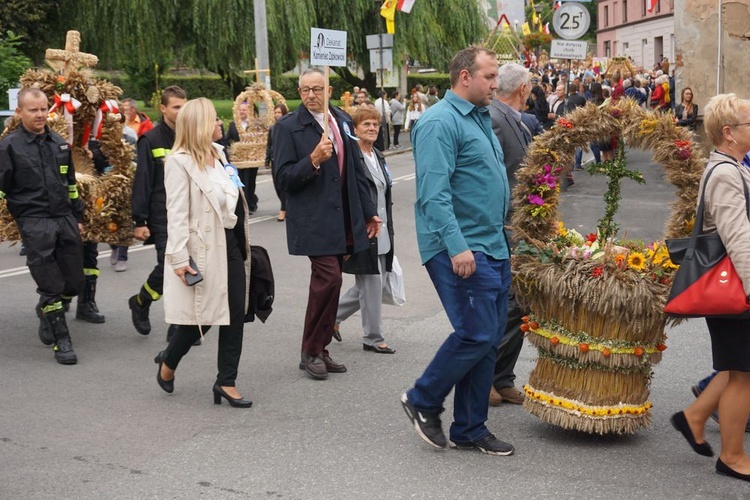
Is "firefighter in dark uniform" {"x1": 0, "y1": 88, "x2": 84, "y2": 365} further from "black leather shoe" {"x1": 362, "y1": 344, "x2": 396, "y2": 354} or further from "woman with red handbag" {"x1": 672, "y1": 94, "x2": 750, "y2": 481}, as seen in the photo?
"woman with red handbag" {"x1": 672, "y1": 94, "x2": 750, "y2": 481}

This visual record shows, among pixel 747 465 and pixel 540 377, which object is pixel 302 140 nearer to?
pixel 540 377

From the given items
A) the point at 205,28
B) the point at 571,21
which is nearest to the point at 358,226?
the point at 571,21

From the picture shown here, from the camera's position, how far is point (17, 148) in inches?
286

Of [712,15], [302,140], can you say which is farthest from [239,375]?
[712,15]

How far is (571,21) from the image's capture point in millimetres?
20391

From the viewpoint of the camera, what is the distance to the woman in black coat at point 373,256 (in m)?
7.21

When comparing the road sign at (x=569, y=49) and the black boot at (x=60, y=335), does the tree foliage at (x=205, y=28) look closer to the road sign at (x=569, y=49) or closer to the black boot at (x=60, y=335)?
the road sign at (x=569, y=49)

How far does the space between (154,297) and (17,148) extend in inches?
58.4

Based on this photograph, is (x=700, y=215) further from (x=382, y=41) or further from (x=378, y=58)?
(x=378, y=58)

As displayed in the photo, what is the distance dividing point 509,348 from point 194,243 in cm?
190

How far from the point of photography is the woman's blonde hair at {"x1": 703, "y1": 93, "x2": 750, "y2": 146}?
15.8 ft

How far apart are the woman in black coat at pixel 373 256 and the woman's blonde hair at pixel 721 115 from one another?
9.19ft

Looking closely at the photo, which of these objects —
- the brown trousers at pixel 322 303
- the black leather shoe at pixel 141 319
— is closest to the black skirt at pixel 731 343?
the brown trousers at pixel 322 303

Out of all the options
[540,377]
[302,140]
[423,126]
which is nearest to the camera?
[423,126]
